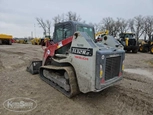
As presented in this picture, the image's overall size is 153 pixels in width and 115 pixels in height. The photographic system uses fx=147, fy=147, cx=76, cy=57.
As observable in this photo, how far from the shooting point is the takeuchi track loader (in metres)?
3.18

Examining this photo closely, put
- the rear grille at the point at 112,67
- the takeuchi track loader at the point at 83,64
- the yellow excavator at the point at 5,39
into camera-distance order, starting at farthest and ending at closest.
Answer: the yellow excavator at the point at 5,39, the rear grille at the point at 112,67, the takeuchi track loader at the point at 83,64

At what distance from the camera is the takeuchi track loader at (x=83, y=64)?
318 cm

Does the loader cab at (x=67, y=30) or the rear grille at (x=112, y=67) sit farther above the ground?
the loader cab at (x=67, y=30)

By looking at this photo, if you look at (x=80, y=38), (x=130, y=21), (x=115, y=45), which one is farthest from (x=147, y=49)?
(x=130, y=21)

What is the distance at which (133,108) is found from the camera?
3.33 meters

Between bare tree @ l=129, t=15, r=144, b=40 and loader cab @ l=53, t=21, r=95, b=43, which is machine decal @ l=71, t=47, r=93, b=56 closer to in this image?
loader cab @ l=53, t=21, r=95, b=43

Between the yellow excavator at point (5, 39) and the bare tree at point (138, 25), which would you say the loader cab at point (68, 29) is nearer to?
the yellow excavator at point (5, 39)

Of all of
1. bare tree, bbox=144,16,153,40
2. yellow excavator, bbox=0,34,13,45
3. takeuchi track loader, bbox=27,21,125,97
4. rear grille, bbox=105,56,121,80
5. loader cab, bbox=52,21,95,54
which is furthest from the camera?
bare tree, bbox=144,16,153,40

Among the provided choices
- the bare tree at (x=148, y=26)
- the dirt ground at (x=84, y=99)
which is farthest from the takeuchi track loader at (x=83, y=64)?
the bare tree at (x=148, y=26)

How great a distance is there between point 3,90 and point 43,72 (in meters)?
1.43

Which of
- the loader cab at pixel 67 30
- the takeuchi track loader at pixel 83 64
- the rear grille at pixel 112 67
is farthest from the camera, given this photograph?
the loader cab at pixel 67 30
